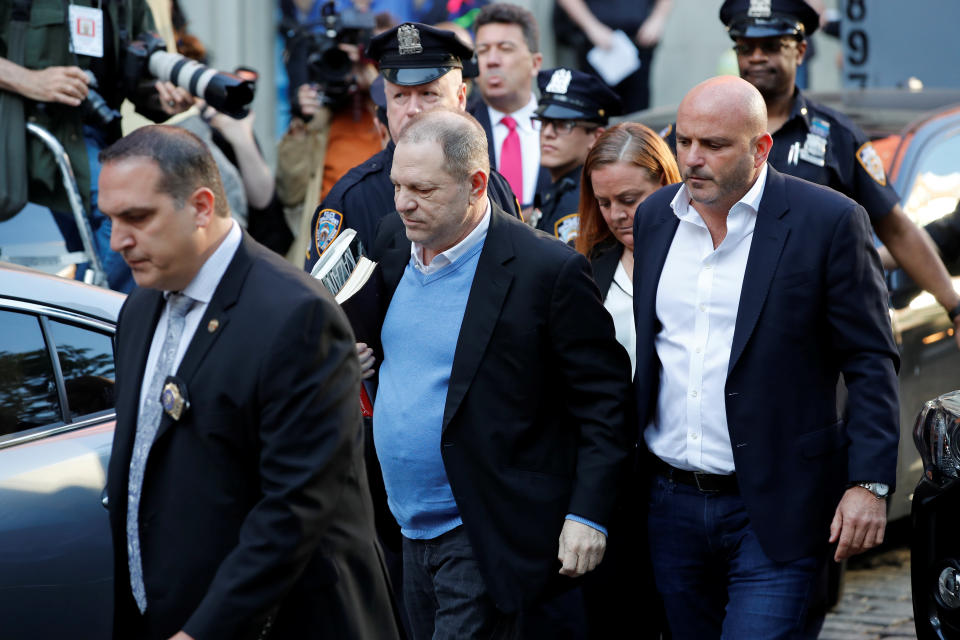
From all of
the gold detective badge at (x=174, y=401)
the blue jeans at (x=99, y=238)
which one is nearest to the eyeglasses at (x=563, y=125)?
the blue jeans at (x=99, y=238)

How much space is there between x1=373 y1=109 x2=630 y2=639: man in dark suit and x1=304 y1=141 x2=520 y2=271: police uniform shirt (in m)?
0.68

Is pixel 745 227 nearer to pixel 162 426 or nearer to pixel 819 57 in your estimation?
pixel 162 426

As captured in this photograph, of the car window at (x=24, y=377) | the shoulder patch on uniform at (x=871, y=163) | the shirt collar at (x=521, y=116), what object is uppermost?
the shoulder patch on uniform at (x=871, y=163)

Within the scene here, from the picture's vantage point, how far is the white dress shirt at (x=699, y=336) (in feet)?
11.6

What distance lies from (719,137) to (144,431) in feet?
5.31

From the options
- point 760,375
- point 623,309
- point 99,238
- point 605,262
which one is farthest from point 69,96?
point 760,375

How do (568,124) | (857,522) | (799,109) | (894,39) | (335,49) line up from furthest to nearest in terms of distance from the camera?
(894,39) → (335,49) → (568,124) → (799,109) → (857,522)

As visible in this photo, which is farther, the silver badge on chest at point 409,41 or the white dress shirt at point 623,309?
the silver badge on chest at point 409,41

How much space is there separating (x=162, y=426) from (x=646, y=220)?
1598mm

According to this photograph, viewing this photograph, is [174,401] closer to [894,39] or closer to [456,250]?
[456,250]

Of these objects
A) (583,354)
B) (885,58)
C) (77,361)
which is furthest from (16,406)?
(885,58)

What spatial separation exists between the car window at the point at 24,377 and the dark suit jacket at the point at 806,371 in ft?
6.27

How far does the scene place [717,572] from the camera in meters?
3.68

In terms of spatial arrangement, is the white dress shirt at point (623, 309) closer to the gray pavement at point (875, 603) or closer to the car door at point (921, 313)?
the car door at point (921, 313)
